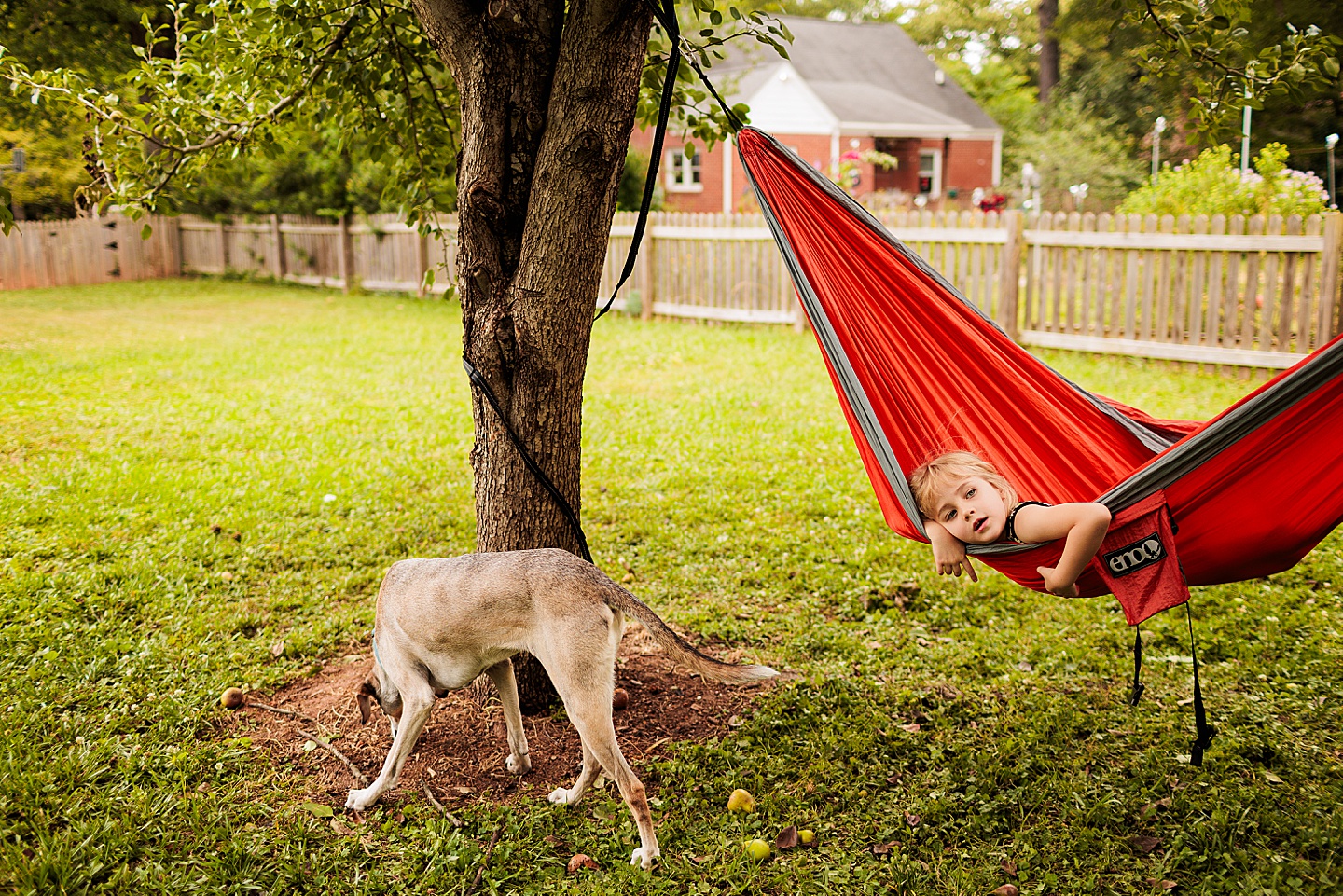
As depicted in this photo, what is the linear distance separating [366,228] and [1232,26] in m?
13.4

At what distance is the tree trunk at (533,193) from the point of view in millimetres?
2768

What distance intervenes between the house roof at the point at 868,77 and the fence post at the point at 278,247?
11857mm

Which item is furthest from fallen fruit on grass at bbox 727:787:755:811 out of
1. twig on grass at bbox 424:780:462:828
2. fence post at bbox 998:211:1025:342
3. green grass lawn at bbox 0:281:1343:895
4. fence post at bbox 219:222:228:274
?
fence post at bbox 219:222:228:274

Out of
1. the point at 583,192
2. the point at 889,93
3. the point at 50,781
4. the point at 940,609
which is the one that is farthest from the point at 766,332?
the point at 889,93

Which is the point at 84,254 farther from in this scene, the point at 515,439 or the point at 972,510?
the point at 972,510

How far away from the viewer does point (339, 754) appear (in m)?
2.90

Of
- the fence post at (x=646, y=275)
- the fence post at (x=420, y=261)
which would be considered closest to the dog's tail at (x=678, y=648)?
the fence post at (x=646, y=275)

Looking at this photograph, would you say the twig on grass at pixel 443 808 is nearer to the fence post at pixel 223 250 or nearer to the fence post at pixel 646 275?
the fence post at pixel 646 275

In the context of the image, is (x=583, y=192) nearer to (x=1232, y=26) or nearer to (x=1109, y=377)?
(x=1232, y=26)

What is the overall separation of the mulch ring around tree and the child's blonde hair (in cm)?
100

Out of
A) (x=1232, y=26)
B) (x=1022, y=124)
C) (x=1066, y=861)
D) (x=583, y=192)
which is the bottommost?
(x=1066, y=861)

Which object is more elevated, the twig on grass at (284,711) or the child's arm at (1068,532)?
the child's arm at (1068,532)

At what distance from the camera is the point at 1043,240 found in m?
8.83

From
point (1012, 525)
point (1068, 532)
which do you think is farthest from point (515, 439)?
point (1068, 532)
